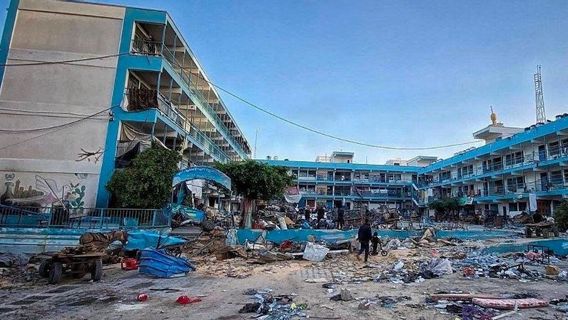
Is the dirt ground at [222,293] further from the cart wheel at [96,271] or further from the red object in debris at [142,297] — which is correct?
the cart wheel at [96,271]

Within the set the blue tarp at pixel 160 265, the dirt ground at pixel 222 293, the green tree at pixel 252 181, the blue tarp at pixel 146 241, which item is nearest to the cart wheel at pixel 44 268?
the dirt ground at pixel 222 293

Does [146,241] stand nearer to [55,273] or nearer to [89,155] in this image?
[55,273]

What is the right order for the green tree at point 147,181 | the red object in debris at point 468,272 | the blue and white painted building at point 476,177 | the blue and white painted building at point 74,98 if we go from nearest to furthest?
the red object in debris at point 468,272, the green tree at point 147,181, the blue and white painted building at point 74,98, the blue and white painted building at point 476,177

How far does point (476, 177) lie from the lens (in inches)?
1812

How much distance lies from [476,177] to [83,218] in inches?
1825

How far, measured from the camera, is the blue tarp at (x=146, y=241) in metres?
12.6

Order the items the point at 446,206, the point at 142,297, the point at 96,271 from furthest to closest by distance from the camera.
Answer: the point at 446,206 → the point at 96,271 → the point at 142,297

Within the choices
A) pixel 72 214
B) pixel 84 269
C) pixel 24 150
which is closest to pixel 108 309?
pixel 84 269

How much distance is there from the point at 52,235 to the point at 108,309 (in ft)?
29.6

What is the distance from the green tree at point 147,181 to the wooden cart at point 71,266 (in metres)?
5.86

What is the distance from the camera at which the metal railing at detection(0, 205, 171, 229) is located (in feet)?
45.2

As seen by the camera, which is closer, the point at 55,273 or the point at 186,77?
the point at 55,273

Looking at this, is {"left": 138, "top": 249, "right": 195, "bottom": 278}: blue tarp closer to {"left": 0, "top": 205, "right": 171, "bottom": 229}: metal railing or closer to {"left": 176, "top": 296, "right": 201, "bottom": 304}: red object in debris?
{"left": 176, "top": 296, "right": 201, "bottom": 304}: red object in debris

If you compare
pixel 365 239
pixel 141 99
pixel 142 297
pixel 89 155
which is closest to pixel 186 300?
pixel 142 297
